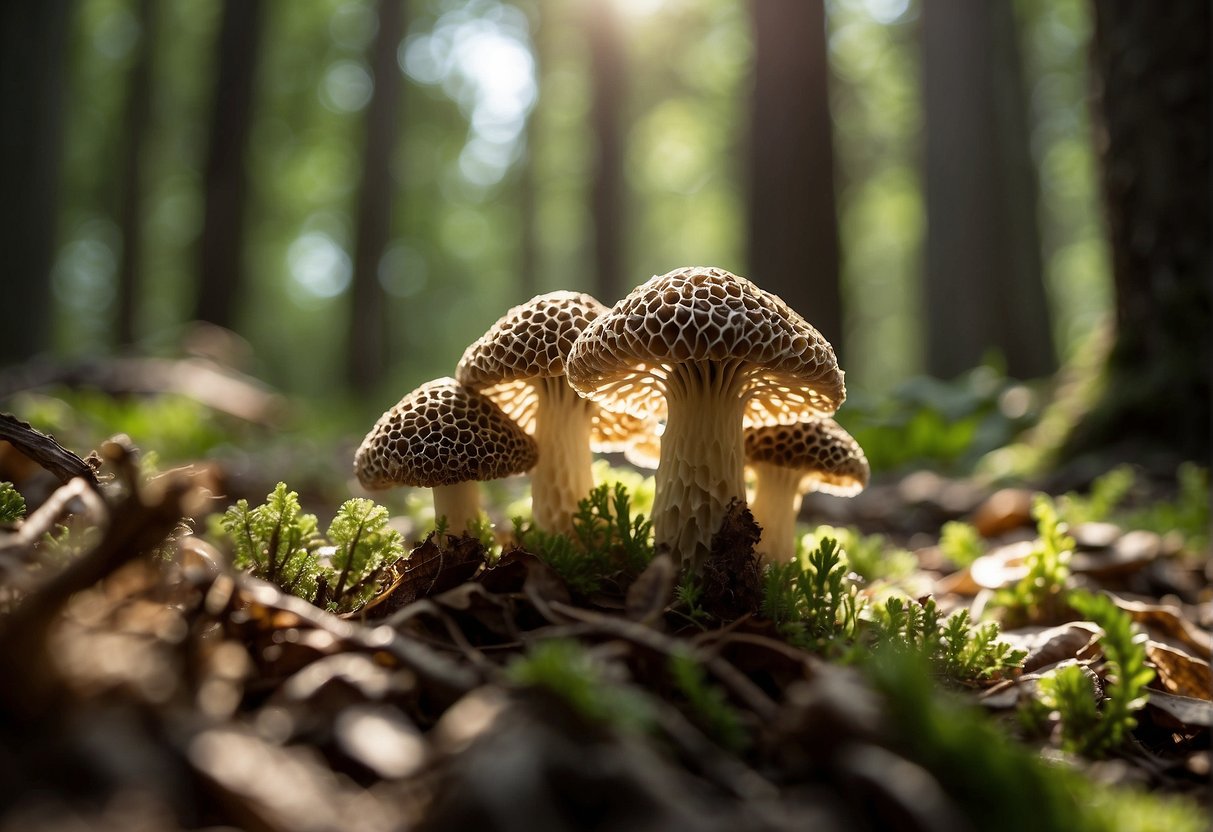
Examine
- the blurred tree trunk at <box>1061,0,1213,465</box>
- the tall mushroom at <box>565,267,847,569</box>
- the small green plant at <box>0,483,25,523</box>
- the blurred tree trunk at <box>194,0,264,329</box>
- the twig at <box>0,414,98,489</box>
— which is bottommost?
the small green plant at <box>0,483,25,523</box>

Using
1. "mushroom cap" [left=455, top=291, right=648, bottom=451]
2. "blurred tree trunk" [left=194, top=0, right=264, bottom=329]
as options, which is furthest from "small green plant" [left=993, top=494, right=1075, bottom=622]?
"blurred tree trunk" [left=194, top=0, right=264, bottom=329]

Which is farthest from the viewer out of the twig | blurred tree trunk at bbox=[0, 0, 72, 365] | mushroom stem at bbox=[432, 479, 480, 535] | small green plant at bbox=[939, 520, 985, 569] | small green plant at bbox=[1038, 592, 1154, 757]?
blurred tree trunk at bbox=[0, 0, 72, 365]

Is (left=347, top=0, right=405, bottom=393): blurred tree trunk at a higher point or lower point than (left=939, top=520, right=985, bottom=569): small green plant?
higher

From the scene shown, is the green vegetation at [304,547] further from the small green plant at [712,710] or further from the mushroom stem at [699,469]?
the small green plant at [712,710]

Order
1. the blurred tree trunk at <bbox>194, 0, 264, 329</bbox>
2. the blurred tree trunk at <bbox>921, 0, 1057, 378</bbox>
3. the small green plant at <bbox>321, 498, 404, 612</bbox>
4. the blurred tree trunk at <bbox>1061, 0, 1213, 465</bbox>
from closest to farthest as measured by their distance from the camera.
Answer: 1. the small green plant at <bbox>321, 498, 404, 612</bbox>
2. the blurred tree trunk at <bbox>1061, 0, 1213, 465</bbox>
3. the blurred tree trunk at <bbox>921, 0, 1057, 378</bbox>
4. the blurred tree trunk at <bbox>194, 0, 264, 329</bbox>

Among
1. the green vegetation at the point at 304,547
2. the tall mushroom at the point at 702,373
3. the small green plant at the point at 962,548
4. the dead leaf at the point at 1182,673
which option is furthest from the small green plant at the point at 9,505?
the small green plant at the point at 962,548

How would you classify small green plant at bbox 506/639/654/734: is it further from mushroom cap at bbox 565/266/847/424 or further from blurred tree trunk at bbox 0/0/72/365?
blurred tree trunk at bbox 0/0/72/365
